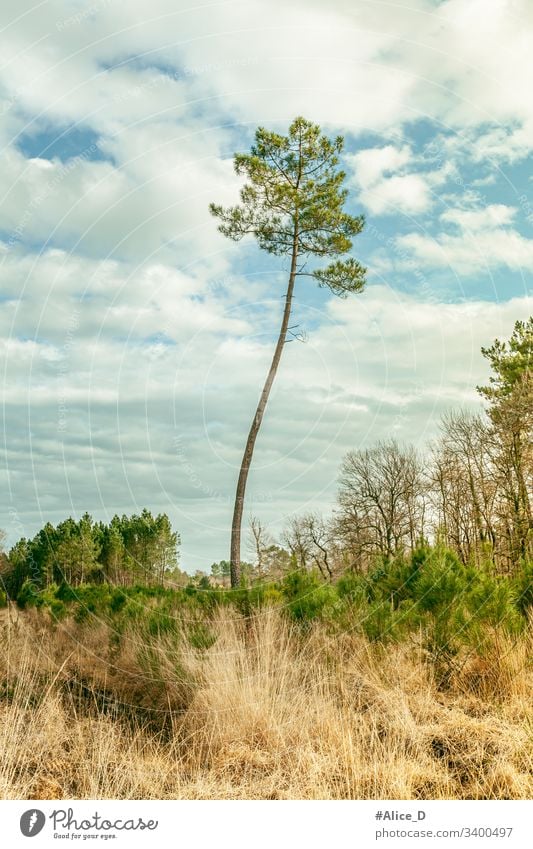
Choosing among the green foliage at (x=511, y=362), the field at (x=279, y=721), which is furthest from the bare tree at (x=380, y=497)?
the field at (x=279, y=721)

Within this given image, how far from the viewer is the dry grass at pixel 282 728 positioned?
4.79 m

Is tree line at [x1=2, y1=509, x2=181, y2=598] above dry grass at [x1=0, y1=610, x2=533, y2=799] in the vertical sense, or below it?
above

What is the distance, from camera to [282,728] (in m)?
5.71

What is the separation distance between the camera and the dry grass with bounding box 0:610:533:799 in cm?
479

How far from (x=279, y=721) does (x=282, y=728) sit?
0.36 feet

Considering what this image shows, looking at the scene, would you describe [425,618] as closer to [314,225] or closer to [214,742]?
[214,742]

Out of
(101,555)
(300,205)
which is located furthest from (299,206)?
(101,555)

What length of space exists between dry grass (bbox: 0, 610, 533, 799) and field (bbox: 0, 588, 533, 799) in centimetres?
2

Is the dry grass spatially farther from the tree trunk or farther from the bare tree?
the bare tree

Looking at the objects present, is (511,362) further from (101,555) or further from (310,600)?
(101,555)
